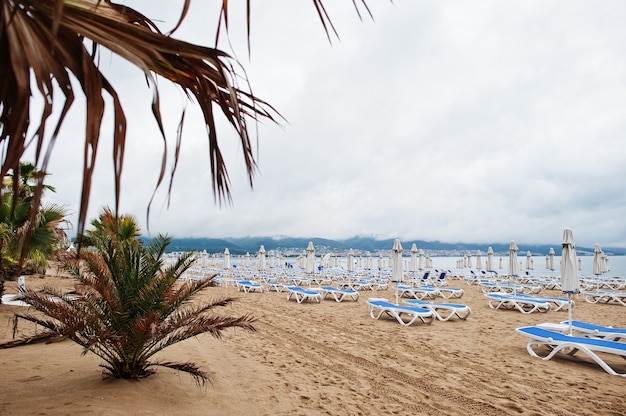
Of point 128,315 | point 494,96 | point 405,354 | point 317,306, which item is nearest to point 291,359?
point 405,354

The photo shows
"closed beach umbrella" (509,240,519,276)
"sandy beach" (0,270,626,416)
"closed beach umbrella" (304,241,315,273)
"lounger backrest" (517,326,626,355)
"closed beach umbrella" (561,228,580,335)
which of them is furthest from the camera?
"closed beach umbrella" (304,241,315,273)

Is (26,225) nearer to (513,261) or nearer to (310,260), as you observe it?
(310,260)

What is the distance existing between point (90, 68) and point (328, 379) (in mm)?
4392

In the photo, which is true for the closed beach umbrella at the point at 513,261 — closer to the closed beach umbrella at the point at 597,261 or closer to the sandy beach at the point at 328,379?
the closed beach umbrella at the point at 597,261

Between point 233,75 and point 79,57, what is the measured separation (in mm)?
692

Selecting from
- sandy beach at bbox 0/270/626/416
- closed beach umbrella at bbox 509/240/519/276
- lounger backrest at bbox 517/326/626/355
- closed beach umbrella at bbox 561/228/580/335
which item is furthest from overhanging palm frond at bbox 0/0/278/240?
closed beach umbrella at bbox 509/240/519/276

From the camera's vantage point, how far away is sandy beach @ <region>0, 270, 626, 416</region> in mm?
3533

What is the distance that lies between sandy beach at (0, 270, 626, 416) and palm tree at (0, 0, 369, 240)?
2.78 meters

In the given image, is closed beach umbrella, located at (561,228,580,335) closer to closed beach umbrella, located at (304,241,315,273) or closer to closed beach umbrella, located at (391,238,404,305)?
closed beach umbrella, located at (391,238,404,305)

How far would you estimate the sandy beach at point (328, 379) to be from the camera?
11.6ft

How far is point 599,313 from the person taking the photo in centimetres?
1079

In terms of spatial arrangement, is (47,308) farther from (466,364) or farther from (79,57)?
(466,364)

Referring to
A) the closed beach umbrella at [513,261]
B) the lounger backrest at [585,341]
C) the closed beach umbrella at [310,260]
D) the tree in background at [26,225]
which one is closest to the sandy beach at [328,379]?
the lounger backrest at [585,341]

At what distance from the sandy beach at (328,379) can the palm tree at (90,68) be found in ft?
9.12
